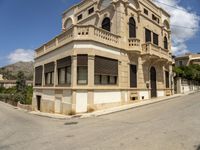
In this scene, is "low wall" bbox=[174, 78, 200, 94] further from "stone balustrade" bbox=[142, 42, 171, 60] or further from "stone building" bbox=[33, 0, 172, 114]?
"stone balustrade" bbox=[142, 42, 171, 60]

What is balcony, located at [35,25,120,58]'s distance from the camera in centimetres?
1415

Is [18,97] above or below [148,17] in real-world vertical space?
below

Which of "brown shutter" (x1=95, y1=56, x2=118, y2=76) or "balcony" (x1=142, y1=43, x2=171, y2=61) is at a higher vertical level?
"balcony" (x1=142, y1=43, x2=171, y2=61)

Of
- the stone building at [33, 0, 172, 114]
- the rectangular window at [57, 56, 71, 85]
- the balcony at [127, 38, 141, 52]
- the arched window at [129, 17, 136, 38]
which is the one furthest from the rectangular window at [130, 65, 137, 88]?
the rectangular window at [57, 56, 71, 85]

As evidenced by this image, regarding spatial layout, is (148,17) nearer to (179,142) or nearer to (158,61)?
(158,61)

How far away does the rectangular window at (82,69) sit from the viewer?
45.2ft

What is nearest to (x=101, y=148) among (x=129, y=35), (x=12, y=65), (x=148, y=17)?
(x=129, y=35)

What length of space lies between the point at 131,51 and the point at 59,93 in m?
7.65

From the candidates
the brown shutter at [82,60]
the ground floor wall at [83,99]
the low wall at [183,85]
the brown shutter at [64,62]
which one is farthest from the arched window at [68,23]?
the low wall at [183,85]

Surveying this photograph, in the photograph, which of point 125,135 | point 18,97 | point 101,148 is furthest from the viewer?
point 18,97

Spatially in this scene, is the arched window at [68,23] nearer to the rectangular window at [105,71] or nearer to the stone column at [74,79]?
the rectangular window at [105,71]

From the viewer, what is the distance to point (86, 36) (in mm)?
14164

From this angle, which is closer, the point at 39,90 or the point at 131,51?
the point at 131,51

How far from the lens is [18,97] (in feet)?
102
